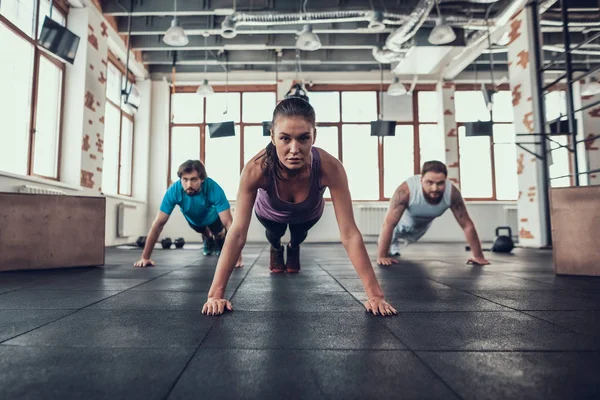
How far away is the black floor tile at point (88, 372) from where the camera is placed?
31.1 inches

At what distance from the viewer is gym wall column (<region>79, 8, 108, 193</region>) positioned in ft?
19.0

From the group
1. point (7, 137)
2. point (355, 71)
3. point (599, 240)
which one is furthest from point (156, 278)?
point (355, 71)

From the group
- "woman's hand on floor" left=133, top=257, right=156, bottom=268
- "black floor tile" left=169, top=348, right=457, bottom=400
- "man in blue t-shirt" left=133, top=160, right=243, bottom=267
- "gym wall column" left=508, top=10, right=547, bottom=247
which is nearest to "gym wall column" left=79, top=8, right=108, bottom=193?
"man in blue t-shirt" left=133, top=160, right=243, bottom=267

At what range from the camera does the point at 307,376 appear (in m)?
0.88

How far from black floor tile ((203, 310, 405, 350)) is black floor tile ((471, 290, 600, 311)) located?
2.47 ft

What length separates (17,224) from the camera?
9.37 feet

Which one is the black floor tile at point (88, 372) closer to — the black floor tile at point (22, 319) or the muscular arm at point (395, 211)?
the black floor tile at point (22, 319)

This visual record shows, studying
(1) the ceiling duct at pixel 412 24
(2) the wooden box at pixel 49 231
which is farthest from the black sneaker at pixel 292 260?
(1) the ceiling duct at pixel 412 24

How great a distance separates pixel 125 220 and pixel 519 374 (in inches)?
290

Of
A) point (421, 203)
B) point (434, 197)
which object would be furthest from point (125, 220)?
point (434, 197)

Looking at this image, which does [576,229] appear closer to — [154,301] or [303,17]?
[154,301]

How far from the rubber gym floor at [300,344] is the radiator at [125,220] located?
5.10m

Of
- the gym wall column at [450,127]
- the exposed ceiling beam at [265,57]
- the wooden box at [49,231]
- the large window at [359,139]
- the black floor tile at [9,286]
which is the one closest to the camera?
the black floor tile at [9,286]

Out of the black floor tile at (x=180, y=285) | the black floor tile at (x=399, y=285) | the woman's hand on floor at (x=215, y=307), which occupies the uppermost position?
the woman's hand on floor at (x=215, y=307)
